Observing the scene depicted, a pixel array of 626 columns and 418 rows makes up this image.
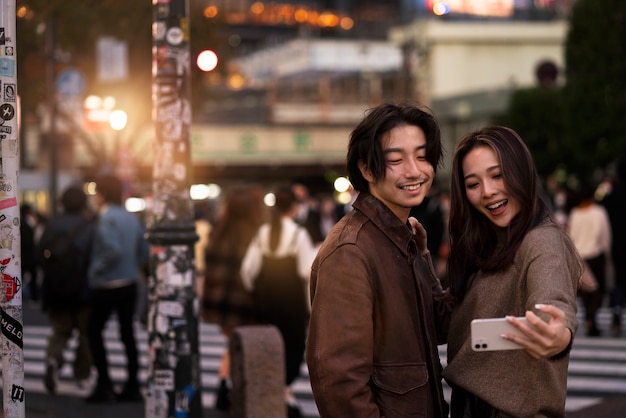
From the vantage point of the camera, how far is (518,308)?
3553mm

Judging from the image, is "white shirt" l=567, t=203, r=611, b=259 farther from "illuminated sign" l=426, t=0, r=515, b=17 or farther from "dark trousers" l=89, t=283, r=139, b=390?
"illuminated sign" l=426, t=0, r=515, b=17

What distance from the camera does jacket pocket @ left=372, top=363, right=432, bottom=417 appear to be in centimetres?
343

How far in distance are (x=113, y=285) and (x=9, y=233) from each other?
554 cm

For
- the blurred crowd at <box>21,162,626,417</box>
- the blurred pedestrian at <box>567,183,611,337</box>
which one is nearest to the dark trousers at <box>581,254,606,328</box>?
the blurred pedestrian at <box>567,183,611,337</box>

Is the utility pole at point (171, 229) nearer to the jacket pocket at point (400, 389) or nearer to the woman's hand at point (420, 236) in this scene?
the woman's hand at point (420, 236)

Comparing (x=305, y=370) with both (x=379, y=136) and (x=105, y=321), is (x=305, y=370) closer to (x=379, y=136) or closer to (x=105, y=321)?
(x=105, y=321)

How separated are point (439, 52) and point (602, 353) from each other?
156 ft

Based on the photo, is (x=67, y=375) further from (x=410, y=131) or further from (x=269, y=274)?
(x=410, y=131)

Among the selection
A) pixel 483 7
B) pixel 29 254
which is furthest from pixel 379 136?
pixel 483 7

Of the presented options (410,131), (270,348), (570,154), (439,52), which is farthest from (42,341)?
(439,52)

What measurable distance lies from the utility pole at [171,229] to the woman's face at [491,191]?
290 centimetres

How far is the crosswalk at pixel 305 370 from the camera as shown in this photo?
1038 centimetres

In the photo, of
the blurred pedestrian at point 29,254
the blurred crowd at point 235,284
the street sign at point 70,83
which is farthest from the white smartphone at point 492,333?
the street sign at point 70,83

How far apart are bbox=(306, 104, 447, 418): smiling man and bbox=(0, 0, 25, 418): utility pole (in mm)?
1499
